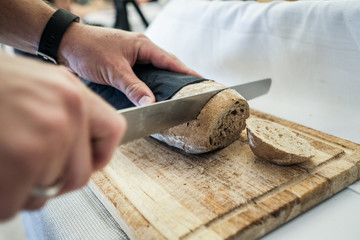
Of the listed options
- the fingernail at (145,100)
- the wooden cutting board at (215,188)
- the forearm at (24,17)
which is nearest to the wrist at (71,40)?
the forearm at (24,17)

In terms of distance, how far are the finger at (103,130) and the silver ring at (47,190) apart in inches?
3.6

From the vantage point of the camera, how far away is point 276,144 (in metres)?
1.15

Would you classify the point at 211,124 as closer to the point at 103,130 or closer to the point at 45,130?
the point at 103,130

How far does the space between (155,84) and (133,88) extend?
107 millimetres

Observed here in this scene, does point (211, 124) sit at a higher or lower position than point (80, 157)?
lower

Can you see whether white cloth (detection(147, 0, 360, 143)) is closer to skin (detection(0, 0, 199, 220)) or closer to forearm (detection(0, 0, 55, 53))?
forearm (detection(0, 0, 55, 53))

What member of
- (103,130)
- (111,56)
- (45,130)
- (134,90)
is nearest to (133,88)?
(134,90)

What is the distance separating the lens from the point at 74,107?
1.60ft

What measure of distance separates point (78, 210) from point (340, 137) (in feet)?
4.06

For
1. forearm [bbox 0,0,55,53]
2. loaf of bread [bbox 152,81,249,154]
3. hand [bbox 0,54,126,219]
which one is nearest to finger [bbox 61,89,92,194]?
hand [bbox 0,54,126,219]

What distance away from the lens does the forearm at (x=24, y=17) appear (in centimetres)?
145

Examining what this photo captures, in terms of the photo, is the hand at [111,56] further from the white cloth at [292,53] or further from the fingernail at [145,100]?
the white cloth at [292,53]

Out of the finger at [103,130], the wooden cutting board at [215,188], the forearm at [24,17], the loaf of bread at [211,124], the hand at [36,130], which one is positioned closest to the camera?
the hand at [36,130]

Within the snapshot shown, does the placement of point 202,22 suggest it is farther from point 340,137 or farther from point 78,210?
point 78,210
